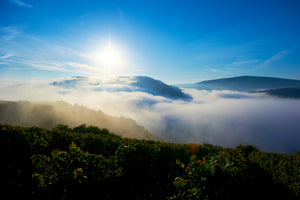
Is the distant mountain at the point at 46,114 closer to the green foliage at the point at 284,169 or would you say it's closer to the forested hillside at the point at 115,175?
the green foliage at the point at 284,169

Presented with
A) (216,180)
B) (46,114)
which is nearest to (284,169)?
(216,180)

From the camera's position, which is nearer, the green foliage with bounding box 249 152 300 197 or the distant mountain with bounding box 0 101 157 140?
the green foliage with bounding box 249 152 300 197

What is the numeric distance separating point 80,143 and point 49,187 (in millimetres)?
7692

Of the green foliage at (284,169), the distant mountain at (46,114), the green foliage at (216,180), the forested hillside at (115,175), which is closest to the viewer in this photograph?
the green foliage at (216,180)

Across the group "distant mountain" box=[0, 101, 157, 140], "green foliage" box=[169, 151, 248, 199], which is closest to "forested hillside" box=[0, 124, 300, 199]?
"green foliage" box=[169, 151, 248, 199]

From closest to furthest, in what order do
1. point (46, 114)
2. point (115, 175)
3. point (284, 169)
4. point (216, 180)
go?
point (216, 180), point (115, 175), point (284, 169), point (46, 114)

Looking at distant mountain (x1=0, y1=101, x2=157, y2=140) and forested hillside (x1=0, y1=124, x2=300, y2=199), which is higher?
forested hillside (x1=0, y1=124, x2=300, y2=199)

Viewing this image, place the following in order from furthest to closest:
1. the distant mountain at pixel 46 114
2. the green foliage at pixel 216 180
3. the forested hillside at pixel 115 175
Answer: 1. the distant mountain at pixel 46 114
2. the forested hillside at pixel 115 175
3. the green foliage at pixel 216 180

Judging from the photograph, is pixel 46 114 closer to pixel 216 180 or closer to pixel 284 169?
pixel 284 169

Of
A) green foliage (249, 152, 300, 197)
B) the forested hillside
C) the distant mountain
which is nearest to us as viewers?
the forested hillside

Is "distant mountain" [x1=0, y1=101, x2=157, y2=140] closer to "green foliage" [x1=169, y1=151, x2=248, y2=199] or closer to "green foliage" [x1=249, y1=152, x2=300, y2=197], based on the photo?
"green foliage" [x1=249, y1=152, x2=300, y2=197]

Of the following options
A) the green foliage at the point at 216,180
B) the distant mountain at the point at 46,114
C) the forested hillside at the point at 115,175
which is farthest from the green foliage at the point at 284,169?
the distant mountain at the point at 46,114

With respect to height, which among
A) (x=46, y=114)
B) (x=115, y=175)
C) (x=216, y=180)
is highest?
(x=216, y=180)

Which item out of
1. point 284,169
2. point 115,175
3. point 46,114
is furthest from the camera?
point 46,114
